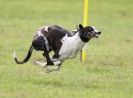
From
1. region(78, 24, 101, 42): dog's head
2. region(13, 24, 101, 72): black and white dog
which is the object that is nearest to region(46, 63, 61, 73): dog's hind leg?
region(13, 24, 101, 72): black and white dog

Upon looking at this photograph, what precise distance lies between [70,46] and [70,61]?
386 centimetres

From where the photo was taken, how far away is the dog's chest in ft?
39.9

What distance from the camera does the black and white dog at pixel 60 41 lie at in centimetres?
1215

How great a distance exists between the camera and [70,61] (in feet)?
52.7

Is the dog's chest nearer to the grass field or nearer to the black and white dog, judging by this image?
the black and white dog

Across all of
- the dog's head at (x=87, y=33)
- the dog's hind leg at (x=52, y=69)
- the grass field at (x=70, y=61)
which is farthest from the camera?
the dog's hind leg at (x=52, y=69)

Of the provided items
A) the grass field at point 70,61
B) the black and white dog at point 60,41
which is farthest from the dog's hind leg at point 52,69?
the grass field at point 70,61

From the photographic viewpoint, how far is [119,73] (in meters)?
14.3

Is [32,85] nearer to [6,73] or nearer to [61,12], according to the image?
[6,73]

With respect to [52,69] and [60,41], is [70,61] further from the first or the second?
[60,41]

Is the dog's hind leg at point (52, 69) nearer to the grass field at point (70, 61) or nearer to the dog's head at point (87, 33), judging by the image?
the grass field at point (70, 61)

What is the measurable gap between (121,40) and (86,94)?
33.7 feet

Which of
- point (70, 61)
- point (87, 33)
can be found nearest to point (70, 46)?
point (87, 33)

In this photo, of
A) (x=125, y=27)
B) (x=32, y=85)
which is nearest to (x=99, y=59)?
(x=32, y=85)
